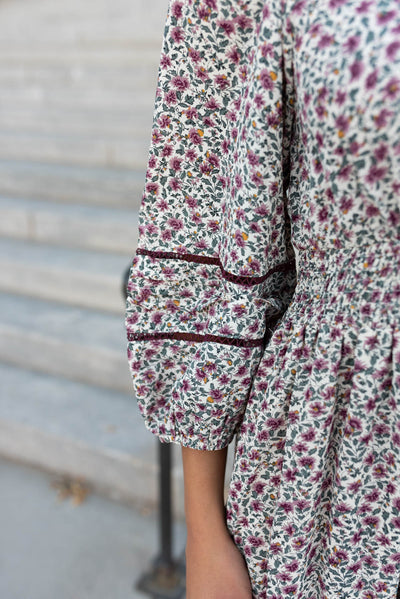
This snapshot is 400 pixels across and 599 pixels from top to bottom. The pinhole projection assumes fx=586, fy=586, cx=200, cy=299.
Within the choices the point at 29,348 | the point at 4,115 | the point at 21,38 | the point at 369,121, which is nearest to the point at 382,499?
the point at 369,121

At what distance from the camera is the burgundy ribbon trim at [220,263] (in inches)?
29.5

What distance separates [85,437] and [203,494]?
163cm

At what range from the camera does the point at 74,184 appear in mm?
3592

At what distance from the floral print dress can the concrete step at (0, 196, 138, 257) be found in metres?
2.28

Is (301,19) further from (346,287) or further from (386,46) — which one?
(346,287)

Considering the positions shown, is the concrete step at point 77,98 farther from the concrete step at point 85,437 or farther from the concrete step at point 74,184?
the concrete step at point 85,437

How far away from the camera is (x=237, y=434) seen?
2.79 ft

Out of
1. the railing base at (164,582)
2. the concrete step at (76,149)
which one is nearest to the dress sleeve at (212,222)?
the railing base at (164,582)

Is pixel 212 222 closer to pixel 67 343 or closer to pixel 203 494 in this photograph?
pixel 203 494

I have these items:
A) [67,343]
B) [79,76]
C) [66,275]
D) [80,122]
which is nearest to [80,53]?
[79,76]

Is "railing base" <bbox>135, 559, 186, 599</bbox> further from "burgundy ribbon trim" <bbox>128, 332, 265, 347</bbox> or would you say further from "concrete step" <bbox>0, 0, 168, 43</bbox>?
"concrete step" <bbox>0, 0, 168, 43</bbox>

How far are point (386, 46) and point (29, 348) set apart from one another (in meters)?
2.53

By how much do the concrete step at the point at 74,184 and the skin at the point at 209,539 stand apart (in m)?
2.60

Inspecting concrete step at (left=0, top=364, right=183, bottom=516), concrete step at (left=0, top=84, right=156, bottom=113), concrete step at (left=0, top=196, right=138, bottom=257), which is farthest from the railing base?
concrete step at (left=0, top=84, right=156, bottom=113)
